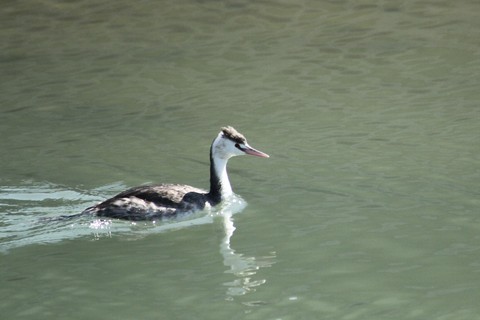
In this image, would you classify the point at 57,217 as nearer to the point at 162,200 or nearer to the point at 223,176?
the point at 162,200

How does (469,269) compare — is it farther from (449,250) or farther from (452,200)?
(452,200)

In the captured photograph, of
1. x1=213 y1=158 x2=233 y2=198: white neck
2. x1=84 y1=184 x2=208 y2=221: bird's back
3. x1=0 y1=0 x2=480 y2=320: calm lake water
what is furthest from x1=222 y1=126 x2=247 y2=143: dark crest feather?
x1=84 y1=184 x2=208 y2=221: bird's back

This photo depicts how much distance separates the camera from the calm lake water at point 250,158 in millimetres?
9922

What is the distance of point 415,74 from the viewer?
17672 millimetres

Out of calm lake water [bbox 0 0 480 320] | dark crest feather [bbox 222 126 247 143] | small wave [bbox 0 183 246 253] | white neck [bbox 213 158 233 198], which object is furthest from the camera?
dark crest feather [bbox 222 126 247 143]

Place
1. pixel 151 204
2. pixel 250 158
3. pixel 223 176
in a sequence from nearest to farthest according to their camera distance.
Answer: pixel 151 204, pixel 223 176, pixel 250 158

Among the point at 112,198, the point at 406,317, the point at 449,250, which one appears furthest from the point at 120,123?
the point at 406,317

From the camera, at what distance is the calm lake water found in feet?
32.6

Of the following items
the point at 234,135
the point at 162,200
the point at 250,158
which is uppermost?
the point at 234,135

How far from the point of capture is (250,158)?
14734mm

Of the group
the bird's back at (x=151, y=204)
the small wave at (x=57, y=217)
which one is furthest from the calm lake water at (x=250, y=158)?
the bird's back at (x=151, y=204)

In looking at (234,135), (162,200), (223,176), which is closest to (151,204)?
(162,200)

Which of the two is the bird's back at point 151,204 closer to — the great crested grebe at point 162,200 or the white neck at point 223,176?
the great crested grebe at point 162,200

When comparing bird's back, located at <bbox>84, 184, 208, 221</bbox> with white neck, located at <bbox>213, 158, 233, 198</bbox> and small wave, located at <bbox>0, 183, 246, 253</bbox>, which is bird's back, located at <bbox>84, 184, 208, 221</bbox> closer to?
small wave, located at <bbox>0, 183, 246, 253</bbox>
